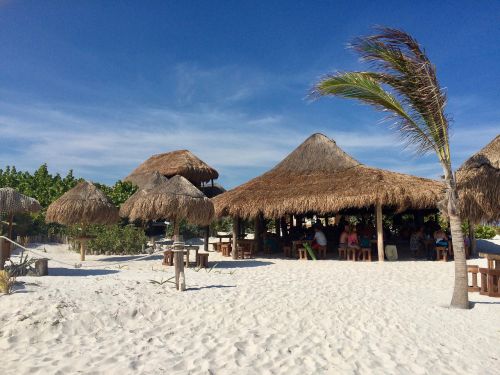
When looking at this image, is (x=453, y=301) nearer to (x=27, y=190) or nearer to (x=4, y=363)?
(x=4, y=363)

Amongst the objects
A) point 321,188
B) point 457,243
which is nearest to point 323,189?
point 321,188

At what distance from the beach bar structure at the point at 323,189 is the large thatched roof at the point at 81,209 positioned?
359cm

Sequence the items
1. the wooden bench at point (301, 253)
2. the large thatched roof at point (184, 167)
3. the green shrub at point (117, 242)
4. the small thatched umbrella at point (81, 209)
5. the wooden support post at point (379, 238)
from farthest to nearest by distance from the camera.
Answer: the large thatched roof at point (184, 167) → the green shrub at point (117, 242) → the wooden bench at point (301, 253) → the small thatched umbrella at point (81, 209) → the wooden support post at point (379, 238)

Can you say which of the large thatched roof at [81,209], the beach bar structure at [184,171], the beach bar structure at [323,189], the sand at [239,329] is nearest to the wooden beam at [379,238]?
the beach bar structure at [323,189]

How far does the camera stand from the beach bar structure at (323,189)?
12258mm

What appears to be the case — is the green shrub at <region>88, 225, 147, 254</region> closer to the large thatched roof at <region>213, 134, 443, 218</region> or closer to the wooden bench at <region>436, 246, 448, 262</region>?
the large thatched roof at <region>213, 134, 443, 218</region>

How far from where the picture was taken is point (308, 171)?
15164 millimetres

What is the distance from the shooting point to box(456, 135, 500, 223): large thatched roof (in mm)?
7348

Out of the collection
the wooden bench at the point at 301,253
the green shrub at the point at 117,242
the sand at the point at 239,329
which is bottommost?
the sand at the point at 239,329

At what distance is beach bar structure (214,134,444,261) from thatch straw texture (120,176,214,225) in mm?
2444

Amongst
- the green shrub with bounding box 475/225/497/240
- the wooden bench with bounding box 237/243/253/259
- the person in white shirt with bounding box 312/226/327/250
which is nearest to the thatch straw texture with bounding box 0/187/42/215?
the wooden bench with bounding box 237/243/253/259

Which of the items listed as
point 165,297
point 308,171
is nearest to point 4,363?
point 165,297

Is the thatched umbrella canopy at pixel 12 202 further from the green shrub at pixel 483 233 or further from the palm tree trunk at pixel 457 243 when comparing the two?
the green shrub at pixel 483 233

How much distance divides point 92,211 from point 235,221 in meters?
4.42
